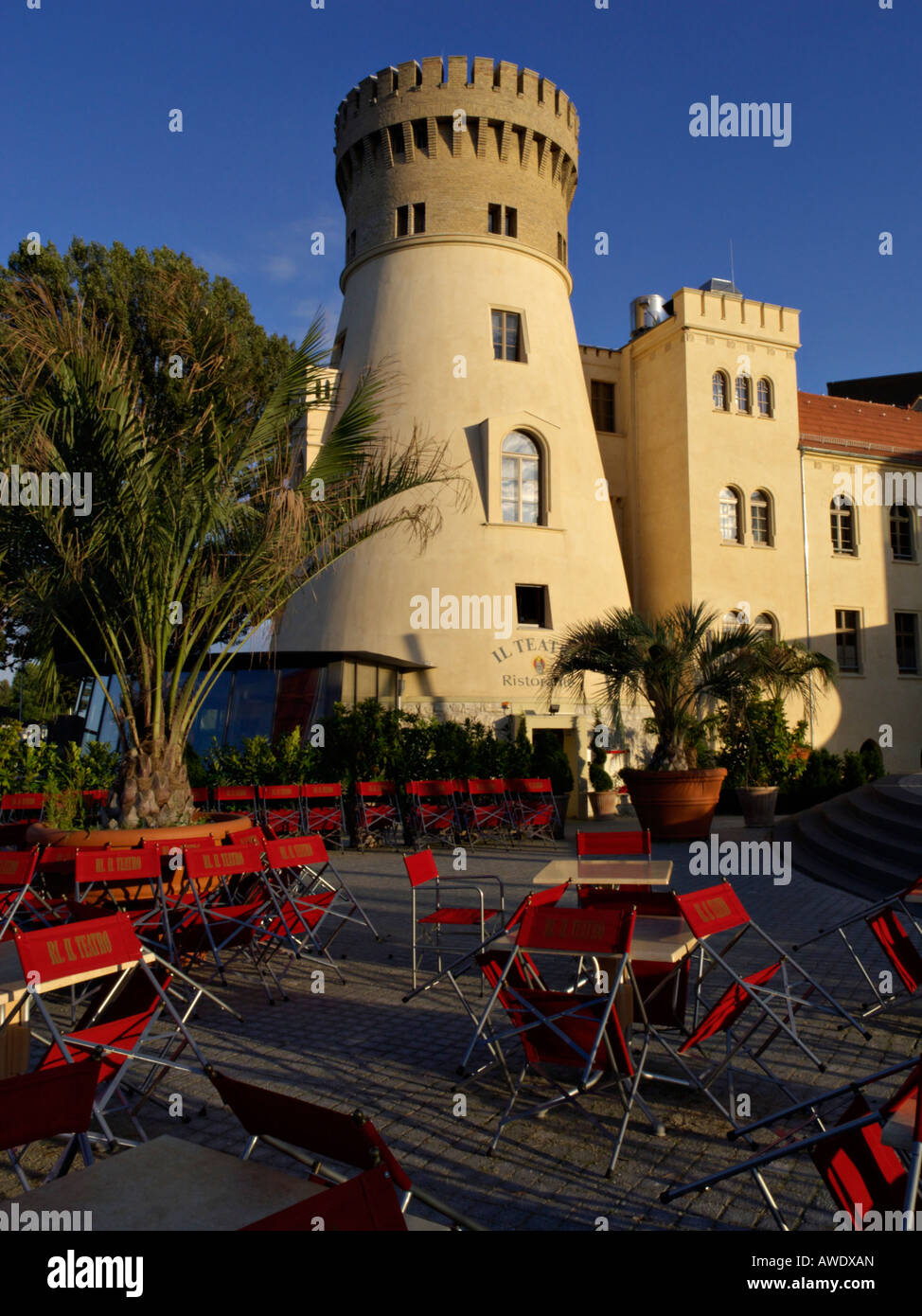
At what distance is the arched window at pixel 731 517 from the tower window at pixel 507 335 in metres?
7.60

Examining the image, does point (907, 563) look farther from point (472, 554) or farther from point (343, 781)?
point (343, 781)

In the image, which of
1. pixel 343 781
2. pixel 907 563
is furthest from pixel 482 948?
pixel 907 563

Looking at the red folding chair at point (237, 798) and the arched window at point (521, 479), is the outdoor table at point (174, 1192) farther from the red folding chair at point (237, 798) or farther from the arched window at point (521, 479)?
the arched window at point (521, 479)

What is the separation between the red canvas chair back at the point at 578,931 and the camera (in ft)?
13.9

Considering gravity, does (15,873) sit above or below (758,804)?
above

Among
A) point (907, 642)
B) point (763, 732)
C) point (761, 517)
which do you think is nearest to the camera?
point (763, 732)

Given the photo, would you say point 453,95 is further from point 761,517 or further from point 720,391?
point 761,517

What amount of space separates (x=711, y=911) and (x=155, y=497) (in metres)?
5.92

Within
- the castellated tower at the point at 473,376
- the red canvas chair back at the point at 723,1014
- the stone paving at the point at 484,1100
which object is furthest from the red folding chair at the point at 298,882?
the castellated tower at the point at 473,376

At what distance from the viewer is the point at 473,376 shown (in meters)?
22.9

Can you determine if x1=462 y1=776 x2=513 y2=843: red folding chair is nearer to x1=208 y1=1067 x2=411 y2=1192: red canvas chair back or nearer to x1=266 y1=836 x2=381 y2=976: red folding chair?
x1=266 y1=836 x2=381 y2=976: red folding chair

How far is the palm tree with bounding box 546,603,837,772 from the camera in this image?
1474 centimetres

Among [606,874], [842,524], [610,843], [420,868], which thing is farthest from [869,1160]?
[842,524]

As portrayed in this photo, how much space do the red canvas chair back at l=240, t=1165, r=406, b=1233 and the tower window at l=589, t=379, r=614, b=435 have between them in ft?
94.8
